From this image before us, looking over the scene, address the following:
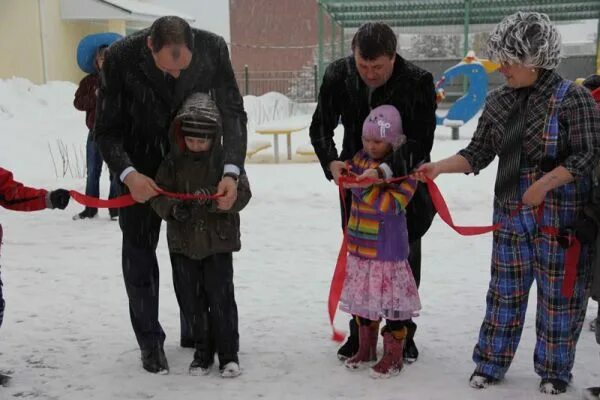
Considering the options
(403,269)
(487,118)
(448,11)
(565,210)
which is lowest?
(403,269)

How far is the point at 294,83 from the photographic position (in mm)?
31141

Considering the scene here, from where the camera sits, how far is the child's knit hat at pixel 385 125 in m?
3.45

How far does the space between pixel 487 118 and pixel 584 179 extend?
20.9 inches

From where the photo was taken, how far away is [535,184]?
3.11 metres

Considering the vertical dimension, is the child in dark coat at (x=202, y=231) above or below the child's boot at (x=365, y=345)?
above

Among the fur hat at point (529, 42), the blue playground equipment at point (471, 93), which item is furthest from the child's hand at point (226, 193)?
the blue playground equipment at point (471, 93)

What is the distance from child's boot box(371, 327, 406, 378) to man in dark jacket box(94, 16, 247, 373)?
110 centimetres

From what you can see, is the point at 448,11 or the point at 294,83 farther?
the point at 294,83

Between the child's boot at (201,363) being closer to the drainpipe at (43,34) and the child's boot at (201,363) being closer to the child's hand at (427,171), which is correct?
the child's hand at (427,171)

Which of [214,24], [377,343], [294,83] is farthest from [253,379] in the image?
[214,24]

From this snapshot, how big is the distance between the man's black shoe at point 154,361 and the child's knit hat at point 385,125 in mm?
1609

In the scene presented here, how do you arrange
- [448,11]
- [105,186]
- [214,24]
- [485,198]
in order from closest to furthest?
1. [485,198]
2. [105,186]
3. [448,11]
4. [214,24]

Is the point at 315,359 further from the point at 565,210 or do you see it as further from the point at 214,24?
the point at 214,24

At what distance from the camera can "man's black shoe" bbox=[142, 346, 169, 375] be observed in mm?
3748
